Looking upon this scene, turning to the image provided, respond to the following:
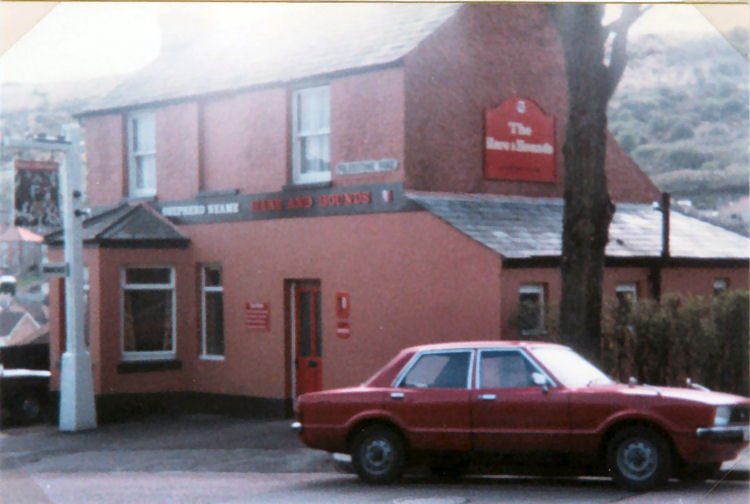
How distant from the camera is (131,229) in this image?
19203 mm

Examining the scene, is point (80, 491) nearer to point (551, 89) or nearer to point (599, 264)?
point (599, 264)

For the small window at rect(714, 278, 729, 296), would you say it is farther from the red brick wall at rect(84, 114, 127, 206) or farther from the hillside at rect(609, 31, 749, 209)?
the red brick wall at rect(84, 114, 127, 206)

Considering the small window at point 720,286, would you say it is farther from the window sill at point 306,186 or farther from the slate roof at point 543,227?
the window sill at point 306,186

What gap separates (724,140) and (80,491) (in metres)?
7.63

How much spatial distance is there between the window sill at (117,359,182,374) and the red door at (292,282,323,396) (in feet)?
8.19

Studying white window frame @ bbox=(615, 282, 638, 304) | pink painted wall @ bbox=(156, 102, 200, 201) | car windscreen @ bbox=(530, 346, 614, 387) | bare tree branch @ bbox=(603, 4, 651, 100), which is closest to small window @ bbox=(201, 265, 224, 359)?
pink painted wall @ bbox=(156, 102, 200, 201)

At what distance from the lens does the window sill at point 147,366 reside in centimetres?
1877

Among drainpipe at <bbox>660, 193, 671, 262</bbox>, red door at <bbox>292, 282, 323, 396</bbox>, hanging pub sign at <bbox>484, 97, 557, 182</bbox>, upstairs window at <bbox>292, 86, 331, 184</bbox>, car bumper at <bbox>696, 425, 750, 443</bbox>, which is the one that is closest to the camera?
car bumper at <bbox>696, 425, 750, 443</bbox>

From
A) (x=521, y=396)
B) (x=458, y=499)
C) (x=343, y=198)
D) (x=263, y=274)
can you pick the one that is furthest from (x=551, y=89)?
(x=458, y=499)

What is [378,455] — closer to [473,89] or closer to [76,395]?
[473,89]

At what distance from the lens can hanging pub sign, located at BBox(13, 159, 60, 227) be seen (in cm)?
1402

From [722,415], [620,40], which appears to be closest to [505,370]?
[722,415]

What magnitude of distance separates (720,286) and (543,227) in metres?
2.72

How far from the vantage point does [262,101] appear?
18016 mm
